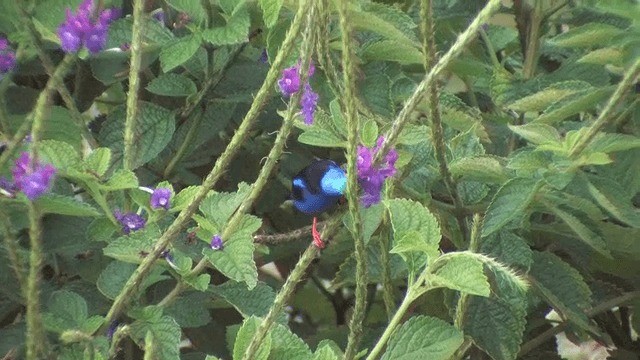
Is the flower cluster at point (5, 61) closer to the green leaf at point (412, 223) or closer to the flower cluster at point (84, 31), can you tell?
the flower cluster at point (84, 31)

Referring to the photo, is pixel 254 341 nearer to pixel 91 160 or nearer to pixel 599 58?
pixel 91 160

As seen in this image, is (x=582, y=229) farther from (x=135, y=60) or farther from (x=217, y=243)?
(x=135, y=60)

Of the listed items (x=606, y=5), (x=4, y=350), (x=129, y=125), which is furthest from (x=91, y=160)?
(x=606, y=5)

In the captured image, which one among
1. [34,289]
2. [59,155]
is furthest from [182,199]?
[34,289]

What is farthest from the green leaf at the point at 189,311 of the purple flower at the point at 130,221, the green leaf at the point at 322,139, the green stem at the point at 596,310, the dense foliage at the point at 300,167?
the green stem at the point at 596,310

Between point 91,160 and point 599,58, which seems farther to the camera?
point 599,58

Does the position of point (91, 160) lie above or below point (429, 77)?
below

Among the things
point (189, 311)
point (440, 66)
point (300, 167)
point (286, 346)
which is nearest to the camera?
point (440, 66)
